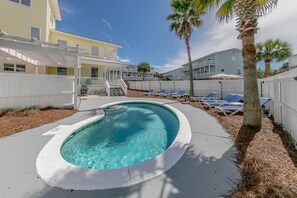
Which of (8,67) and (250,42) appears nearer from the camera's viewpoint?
(250,42)

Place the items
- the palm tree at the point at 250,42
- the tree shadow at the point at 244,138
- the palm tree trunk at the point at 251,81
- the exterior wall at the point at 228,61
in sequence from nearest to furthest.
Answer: the tree shadow at the point at 244,138, the palm tree at the point at 250,42, the palm tree trunk at the point at 251,81, the exterior wall at the point at 228,61

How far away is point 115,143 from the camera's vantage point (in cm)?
595

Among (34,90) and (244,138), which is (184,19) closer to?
(244,138)

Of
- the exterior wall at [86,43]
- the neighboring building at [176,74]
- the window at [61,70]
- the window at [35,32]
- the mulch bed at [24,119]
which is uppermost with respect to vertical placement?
the neighboring building at [176,74]

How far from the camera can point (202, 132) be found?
577cm

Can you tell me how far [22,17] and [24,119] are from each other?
14.5m

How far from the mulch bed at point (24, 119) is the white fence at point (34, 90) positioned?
806mm

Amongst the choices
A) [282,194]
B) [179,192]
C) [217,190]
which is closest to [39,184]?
[179,192]

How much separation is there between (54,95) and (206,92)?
1536 cm

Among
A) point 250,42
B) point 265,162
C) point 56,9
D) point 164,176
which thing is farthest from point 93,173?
point 56,9

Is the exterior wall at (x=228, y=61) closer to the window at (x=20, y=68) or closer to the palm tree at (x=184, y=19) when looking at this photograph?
the palm tree at (x=184, y=19)

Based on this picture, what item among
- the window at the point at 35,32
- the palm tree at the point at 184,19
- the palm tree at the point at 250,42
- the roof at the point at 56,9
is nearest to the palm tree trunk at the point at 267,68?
the palm tree at the point at 184,19

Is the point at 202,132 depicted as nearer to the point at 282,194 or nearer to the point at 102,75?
the point at 282,194

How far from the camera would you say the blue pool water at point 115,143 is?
4527 millimetres
